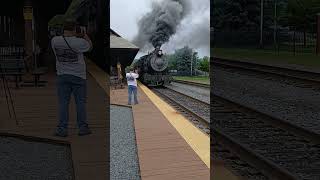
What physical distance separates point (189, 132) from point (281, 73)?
7.99 m

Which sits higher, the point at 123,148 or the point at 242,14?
the point at 242,14

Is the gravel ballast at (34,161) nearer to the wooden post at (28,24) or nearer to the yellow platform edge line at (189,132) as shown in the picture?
the yellow platform edge line at (189,132)

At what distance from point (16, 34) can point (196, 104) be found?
5.82 meters

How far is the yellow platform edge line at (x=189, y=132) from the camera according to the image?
4093mm

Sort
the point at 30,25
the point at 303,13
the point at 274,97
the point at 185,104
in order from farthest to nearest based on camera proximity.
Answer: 1. the point at 274,97
2. the point at 30,25
3. the point at 185,104
4. the point at 303,13

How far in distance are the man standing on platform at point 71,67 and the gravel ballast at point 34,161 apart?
0.93 ft

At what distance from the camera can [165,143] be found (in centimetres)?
436

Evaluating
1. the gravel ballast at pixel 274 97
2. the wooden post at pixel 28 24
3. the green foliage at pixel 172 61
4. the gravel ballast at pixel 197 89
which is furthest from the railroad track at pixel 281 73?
the green foliage at pixel 172 61

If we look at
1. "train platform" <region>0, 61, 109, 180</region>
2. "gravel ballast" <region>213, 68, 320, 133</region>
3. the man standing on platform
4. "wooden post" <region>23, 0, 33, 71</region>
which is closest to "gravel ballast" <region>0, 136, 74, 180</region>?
"train platform" <region>0, 61, 109, 180</region>

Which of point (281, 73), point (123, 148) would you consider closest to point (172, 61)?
point (123, 148)

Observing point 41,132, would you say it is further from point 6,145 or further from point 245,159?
point 245,159

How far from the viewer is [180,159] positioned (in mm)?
4008

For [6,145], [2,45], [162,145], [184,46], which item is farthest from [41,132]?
[2,45]

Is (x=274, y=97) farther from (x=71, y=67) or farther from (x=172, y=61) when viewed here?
(x=172, y=61)
